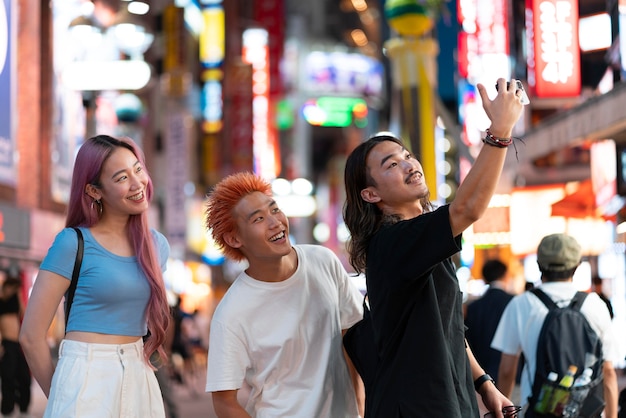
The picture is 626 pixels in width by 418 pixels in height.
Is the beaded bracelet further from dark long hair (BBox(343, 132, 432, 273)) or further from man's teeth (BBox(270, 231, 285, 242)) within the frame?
man's teeth (BBox(270, 231, 285, 242))

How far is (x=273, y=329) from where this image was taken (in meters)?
4.71

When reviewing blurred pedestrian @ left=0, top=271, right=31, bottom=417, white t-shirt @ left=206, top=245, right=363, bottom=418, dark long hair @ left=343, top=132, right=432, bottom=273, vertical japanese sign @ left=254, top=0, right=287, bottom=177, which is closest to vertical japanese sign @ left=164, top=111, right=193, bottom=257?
vertical japanese sign @ left=254, top=0, right=287, bottom=177

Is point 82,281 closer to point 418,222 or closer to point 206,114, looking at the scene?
point 418,222

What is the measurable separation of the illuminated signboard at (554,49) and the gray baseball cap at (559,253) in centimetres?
1083

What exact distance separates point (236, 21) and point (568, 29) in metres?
37.4

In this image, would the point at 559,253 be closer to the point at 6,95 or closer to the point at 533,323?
the point at 533,323

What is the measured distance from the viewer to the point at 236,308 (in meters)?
4.70

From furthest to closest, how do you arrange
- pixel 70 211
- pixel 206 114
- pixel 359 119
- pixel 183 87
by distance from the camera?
1. pixel 359 119
2. pixel 206 114
3. pixel 183 87
4. pixel 70 211

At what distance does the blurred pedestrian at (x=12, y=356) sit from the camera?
537 inches

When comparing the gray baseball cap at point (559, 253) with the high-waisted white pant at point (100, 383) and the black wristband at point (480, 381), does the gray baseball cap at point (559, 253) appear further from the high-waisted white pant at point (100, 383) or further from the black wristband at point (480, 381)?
the high-waisted white pant at point (100, 383)

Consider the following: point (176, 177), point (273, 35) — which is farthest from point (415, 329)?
point (273, 35)

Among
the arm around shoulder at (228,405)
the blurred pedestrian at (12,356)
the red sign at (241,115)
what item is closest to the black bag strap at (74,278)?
the arm around shoulder at (228,405)

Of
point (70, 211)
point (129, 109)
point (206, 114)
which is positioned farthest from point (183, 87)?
point (70, 211)

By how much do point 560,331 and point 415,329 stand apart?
2.45m
